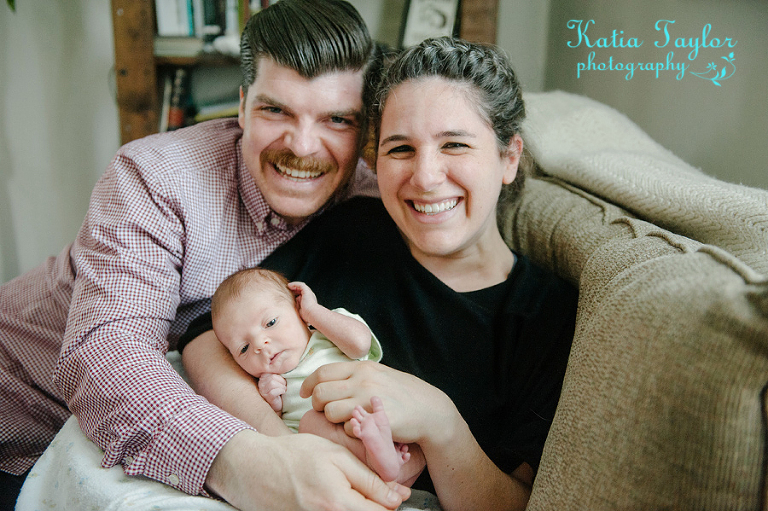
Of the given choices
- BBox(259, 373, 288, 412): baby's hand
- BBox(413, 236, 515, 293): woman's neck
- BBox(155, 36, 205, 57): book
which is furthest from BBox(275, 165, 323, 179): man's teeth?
BBox(155, 36, 205, 57): book

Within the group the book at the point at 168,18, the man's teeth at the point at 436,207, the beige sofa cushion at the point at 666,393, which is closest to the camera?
the beige sofa cushion at the point at 666,393

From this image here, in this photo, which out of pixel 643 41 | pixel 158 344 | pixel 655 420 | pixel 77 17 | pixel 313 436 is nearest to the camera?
pixel 655 420

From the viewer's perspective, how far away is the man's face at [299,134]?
1.41m

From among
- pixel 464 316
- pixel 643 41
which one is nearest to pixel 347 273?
pixel 464 316

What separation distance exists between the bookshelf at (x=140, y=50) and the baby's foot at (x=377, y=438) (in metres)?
1.97

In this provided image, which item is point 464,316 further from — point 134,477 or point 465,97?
point 134,477

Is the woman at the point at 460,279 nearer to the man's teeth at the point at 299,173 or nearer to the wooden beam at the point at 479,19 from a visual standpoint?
the man's teeth at the point at 299,173

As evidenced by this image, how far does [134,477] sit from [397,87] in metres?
1.00

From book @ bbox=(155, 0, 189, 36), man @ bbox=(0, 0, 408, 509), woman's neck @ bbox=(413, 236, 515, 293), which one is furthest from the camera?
book @ bbox=(155, 0, 189, 36)

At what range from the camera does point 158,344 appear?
1.25 m

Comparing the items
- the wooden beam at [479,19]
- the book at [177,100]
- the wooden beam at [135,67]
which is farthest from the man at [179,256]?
the book at [177,100]

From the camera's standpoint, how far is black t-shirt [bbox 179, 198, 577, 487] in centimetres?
120

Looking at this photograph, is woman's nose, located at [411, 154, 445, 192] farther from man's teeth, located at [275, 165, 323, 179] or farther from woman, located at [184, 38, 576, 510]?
man's teeth, located at [275, 165, 323, 179]

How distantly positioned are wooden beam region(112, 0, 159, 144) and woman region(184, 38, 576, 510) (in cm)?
152
